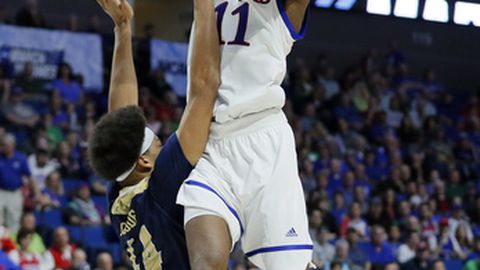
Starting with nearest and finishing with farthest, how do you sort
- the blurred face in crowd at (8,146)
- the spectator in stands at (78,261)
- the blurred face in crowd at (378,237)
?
the spectator in stands at (78,261)
the blurred face in crowd at (8,146)
the blurred face in crowd at (378,237)

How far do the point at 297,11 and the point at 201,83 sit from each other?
481 millimetres

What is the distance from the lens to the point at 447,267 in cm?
1306

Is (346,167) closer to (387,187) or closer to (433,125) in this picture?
(387,187)

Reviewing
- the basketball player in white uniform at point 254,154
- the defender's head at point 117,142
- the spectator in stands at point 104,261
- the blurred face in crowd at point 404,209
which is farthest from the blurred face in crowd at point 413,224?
the defender's head at point 117,142

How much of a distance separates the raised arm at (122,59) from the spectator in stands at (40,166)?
7374 mm

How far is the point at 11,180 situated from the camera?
10938 millimetres


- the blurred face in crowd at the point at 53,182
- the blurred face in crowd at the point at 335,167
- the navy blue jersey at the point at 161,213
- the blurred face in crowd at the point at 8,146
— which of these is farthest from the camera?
the blurred face in crowd at the point at 335,167

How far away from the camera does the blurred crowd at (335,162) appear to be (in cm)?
1098

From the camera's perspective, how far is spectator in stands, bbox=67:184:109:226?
36.2 ft

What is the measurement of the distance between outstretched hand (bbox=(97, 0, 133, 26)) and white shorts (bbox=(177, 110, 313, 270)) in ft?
2.39

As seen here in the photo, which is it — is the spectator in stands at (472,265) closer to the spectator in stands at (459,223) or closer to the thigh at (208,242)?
the spectator in stands at (459,223)

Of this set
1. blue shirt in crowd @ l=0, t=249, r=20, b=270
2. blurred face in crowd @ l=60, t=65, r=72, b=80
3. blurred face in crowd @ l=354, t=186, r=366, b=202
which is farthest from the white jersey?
blurred face in crowd @ l=354, t=186, r=366, b=202

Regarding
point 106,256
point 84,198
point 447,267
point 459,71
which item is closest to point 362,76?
point 459,71

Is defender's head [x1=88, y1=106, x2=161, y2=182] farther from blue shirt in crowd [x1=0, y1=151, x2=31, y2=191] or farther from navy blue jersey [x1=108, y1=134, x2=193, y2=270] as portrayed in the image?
blue shirt in crowd [x1=0, y1=151, x2=31, y2=191]
